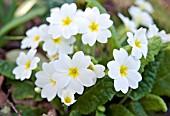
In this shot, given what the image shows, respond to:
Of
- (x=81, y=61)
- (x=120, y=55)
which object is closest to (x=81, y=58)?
(x=81, y=61)

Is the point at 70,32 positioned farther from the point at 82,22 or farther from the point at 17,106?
the point at 17,106

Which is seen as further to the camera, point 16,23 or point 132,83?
point 16,23

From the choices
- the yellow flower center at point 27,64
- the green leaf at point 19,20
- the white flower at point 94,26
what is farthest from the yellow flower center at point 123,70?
the green leaf at point 19,20

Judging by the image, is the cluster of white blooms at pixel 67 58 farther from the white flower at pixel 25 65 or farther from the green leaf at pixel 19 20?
the green leaf at pixel 19 20

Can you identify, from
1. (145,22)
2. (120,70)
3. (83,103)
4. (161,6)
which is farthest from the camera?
(161,6)

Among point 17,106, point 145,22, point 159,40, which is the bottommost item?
point 17,106

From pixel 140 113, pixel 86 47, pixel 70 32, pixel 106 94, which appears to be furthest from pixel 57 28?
pixel 140 113

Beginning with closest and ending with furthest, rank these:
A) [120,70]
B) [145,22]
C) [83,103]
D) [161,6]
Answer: [120,70]
[83,103]
[145,22]
[161,6]
